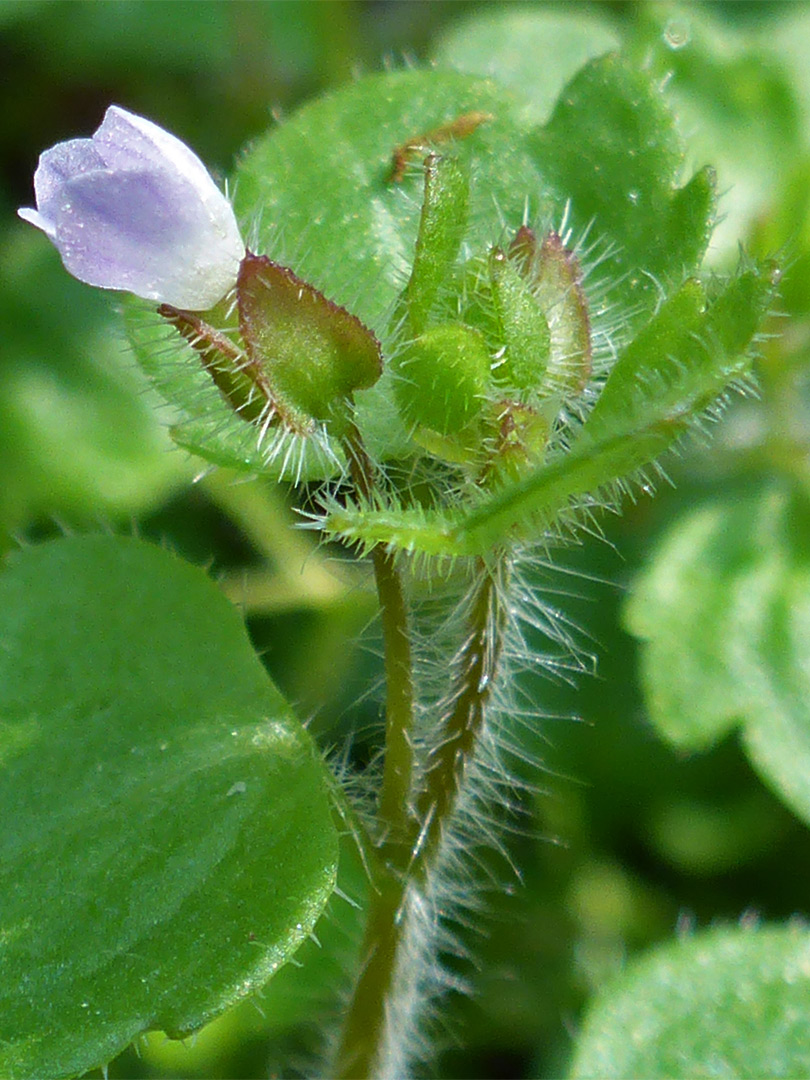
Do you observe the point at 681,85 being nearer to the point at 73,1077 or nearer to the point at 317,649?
the point at 317,649

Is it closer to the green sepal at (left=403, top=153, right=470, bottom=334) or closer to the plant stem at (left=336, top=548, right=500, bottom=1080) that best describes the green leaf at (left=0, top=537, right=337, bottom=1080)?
the plant stem at (left=336, top=548, right=500, bottom=1080)

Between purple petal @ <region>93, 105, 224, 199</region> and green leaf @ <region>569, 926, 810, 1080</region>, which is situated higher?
purple petal @ <region>93, 105, 224, 199</region>

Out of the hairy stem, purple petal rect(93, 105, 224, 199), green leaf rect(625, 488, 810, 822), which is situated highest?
purple petal rect(93, 105, 224, 199)

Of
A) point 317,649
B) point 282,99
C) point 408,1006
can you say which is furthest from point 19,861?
point 282,99

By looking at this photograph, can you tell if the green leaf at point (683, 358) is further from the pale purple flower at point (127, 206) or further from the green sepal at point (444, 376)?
the pale purple flower at point (127, 206)

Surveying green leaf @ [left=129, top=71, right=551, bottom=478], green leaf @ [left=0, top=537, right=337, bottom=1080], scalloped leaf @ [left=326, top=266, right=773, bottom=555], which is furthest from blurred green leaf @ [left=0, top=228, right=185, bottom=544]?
scalloped leaf @ [left=326, top=266, right=773, bottom=555]

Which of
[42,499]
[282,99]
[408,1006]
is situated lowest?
[42,499]

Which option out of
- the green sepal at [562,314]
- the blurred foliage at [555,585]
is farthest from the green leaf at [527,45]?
the green sepal at [562,314]
